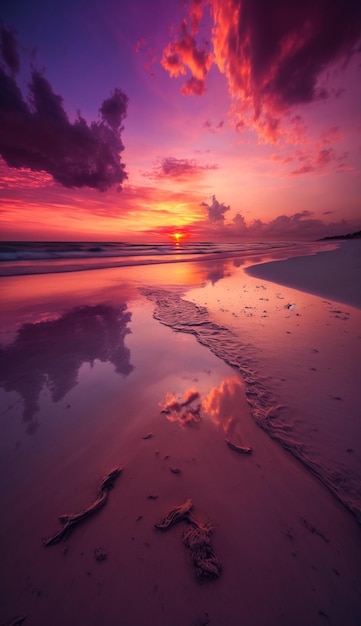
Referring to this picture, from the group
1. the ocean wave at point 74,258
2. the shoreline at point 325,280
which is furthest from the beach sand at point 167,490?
the ocean wave at point 74,258

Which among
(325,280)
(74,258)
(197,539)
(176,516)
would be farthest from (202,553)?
(74,258)

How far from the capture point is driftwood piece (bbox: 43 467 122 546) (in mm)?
1730

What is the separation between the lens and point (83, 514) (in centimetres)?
186

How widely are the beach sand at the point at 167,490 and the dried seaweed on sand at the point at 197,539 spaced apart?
0.03m

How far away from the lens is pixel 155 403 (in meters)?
3.14

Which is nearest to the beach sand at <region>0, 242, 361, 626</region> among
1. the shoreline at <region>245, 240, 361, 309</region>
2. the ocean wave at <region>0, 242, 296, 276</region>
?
→ the shoreline at <region>245, 240, 361, 309</region>

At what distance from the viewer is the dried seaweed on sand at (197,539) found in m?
1.54

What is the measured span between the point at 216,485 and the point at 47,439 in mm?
1807

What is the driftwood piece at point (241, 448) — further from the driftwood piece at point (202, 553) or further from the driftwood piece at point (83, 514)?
the driftwood piece at point (83, 514)

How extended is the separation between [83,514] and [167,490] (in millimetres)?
664

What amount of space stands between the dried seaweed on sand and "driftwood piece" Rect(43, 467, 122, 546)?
0.50 m

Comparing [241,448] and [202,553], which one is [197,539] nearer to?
[202,553]

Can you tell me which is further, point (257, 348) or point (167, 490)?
point (257, 348)

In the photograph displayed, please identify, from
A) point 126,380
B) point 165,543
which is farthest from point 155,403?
point 165,543
